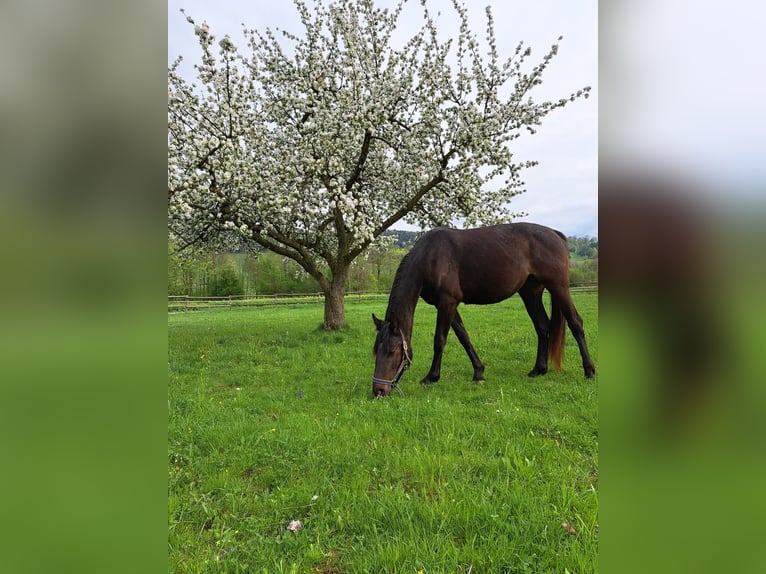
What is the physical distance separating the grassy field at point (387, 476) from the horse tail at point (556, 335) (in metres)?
0.29

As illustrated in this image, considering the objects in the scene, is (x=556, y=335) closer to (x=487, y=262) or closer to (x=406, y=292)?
(x=487, y=262)

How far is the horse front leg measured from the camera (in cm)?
611

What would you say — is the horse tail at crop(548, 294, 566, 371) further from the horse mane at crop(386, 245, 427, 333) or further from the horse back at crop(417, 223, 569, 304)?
the horse mane at crop(386, 245, 427, 333)

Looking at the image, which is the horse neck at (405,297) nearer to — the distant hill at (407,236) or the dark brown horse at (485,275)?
the dark brown horse at (485,275)

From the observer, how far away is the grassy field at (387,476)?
7.22ft

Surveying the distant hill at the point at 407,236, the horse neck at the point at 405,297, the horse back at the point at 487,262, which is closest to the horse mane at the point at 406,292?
the horse neck at the point at 405,297

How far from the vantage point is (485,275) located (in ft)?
20.6

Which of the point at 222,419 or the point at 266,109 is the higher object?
the point at 266,109

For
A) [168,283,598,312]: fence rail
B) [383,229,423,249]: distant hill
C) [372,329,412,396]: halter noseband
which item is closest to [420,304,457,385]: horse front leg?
[372,329,412,396]: halter noseband

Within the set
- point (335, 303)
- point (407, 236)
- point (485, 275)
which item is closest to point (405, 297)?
point (485, 275)
